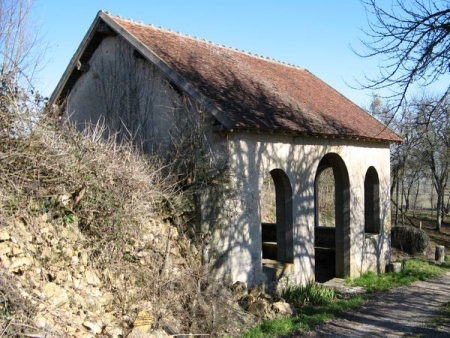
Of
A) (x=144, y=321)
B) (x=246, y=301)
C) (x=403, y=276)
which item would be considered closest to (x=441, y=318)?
(x=246, y=301)

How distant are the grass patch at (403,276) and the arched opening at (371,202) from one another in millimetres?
1487

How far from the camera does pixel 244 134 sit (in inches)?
386

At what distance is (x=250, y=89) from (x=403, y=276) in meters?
7.19

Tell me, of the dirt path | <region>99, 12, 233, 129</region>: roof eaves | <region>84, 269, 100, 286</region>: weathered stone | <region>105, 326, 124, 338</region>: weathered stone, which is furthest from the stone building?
<region>105, 326, 124, 338</region>: weathered stone

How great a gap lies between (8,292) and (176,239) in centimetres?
379

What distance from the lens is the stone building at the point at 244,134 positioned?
9492mm

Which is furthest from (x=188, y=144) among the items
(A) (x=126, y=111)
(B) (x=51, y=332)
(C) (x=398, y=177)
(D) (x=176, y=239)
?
(C) (x=398, y=177)

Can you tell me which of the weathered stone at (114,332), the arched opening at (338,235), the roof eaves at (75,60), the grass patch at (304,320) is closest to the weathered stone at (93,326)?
the weathered stone at (114,332)

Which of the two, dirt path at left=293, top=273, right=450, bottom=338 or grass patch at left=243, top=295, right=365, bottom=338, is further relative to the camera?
dirt path at left=293, top=273, right=450, bottom=338

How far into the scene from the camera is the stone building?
31.1 feet

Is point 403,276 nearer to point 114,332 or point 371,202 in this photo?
point 371,202

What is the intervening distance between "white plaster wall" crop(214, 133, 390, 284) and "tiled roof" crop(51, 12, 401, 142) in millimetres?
396

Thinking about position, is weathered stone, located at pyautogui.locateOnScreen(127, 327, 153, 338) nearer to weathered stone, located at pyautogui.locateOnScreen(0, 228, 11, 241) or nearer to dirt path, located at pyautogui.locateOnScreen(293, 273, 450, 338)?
weathered stone, located at pyautogui.locateOnScreen(0, 228, 11, 241)

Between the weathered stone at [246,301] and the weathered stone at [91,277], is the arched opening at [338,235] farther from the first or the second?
the weathered stone at [91,277]
